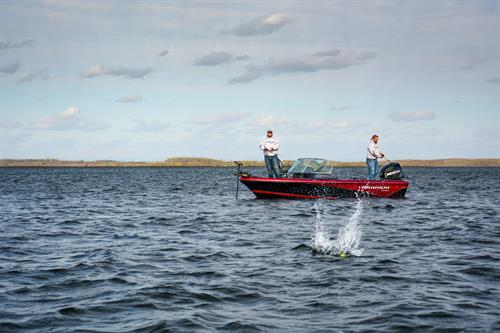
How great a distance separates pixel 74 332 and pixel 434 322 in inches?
176

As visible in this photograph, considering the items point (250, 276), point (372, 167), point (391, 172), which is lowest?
point (250, 276)

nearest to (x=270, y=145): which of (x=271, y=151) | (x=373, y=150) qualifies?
(x=271, y=151)

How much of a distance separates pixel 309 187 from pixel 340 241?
12549mm

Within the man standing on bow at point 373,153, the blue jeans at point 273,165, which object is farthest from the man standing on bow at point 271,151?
the man standing on bow at point 373,153

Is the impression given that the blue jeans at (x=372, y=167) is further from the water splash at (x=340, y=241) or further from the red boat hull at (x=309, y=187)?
the water splash at (x=340, y=241)

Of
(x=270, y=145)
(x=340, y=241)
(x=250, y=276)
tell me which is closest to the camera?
(x=250, y=276)

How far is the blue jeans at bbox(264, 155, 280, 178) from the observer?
2553 cm

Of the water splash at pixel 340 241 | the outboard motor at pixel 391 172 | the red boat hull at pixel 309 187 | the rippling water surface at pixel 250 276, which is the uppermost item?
the outboard motor at pixel 391 172

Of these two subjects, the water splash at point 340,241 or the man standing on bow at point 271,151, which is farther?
the man standing on bow at point 271,151

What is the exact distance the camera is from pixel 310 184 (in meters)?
25.9

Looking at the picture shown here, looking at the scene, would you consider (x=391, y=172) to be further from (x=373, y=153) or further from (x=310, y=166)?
(x=310, y=166)

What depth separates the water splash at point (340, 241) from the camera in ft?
40.3

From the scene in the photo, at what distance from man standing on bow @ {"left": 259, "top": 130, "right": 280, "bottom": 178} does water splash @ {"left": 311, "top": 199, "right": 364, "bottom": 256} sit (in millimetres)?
7669

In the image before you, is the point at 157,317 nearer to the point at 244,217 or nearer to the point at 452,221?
the point at 244,217
